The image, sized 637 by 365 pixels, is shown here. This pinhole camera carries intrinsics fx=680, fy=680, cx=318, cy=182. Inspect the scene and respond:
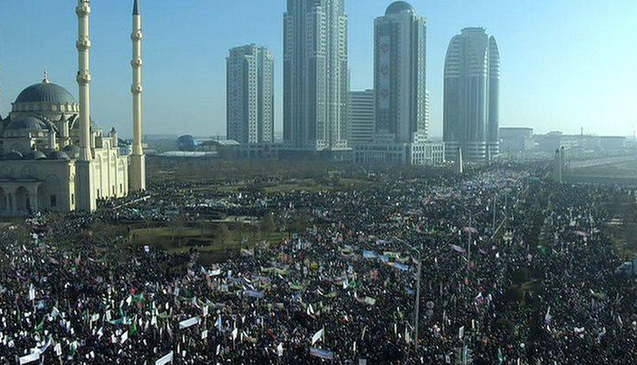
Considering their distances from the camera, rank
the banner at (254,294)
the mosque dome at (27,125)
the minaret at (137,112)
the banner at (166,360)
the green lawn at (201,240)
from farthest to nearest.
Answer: the minaret at (137,112) → the mosque dome at (27,125) → the green lawn at (201,240) → the banner at (254,294) → the banner at (166,360)

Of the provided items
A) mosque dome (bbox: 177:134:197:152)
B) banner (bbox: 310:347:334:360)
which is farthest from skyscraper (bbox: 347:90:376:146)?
banner (bbox: 310:347:334:360)

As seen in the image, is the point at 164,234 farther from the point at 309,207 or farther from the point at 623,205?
the point at 623,205

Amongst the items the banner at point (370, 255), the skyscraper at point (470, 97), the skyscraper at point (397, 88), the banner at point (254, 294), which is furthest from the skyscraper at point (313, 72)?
the banner at point (254, 294)

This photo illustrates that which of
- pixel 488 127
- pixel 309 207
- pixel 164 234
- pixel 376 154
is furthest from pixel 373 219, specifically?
pixel 488 127

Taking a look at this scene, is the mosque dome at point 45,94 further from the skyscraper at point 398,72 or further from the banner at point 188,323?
the skyscraper at point 398,72

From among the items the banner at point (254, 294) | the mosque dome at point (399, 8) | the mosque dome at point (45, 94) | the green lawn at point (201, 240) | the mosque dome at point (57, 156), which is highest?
the mosque dome at point (399, 8)

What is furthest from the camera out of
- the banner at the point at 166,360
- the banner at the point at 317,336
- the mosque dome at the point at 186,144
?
the mosque dome at the point at 186,144

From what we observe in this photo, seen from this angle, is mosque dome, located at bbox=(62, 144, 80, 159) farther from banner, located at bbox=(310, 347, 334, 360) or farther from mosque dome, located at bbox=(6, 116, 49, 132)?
banner, located at bbox=(310, 347, 334, 360)
